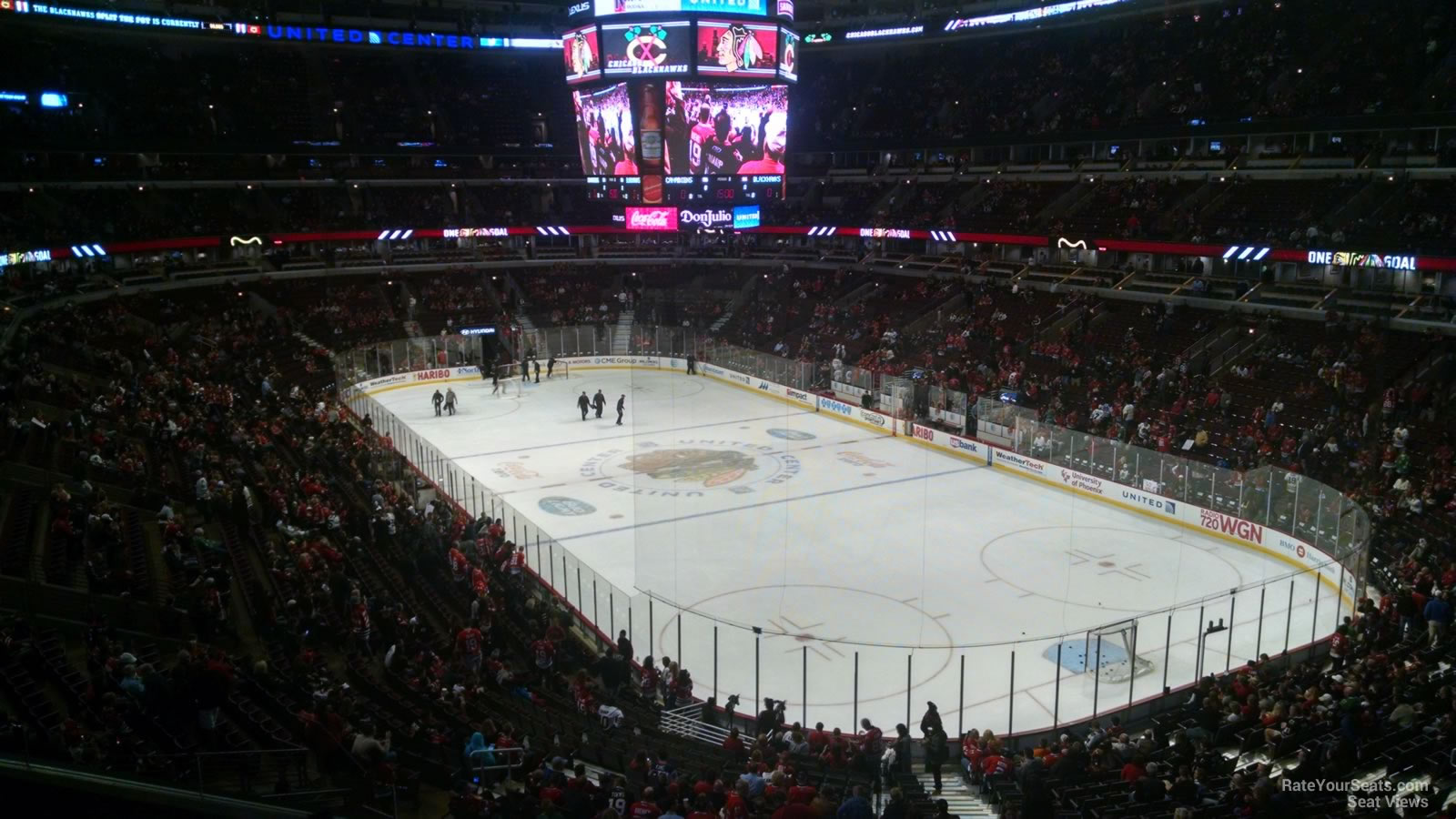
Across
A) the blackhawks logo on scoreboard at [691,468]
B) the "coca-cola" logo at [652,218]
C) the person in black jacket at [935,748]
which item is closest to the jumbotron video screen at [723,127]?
the "coca-cola" logo at [652,218]

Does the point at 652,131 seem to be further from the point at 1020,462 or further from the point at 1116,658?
the point at 1116,658

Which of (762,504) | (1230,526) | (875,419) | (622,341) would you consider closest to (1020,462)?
→ (1230,526)

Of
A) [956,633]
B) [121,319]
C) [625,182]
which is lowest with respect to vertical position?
[956,633]

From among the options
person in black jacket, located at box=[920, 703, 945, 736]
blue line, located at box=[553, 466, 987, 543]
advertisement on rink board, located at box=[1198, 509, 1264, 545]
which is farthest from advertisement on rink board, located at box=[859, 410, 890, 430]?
person in black jacket, located at box=[920, 703, 945, 736]

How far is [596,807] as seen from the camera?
8.39 m

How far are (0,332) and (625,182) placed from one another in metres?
14.8

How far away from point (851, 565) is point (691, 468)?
27.6 feet

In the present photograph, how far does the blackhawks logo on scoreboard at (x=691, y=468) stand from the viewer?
25.4 m

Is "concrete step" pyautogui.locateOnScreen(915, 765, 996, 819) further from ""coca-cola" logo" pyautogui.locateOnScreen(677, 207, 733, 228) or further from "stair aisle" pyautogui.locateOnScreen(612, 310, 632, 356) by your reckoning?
"stair aisle" pyautogui.locateOnScreen(612, 310, 632, 356)

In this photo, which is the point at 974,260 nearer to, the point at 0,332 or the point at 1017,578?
the point at 1017,578

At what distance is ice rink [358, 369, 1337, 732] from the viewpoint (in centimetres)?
1409

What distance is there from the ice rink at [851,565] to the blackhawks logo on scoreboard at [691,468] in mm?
98

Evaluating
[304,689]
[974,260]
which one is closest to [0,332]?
[304,689]

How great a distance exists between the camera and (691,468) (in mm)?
27312
